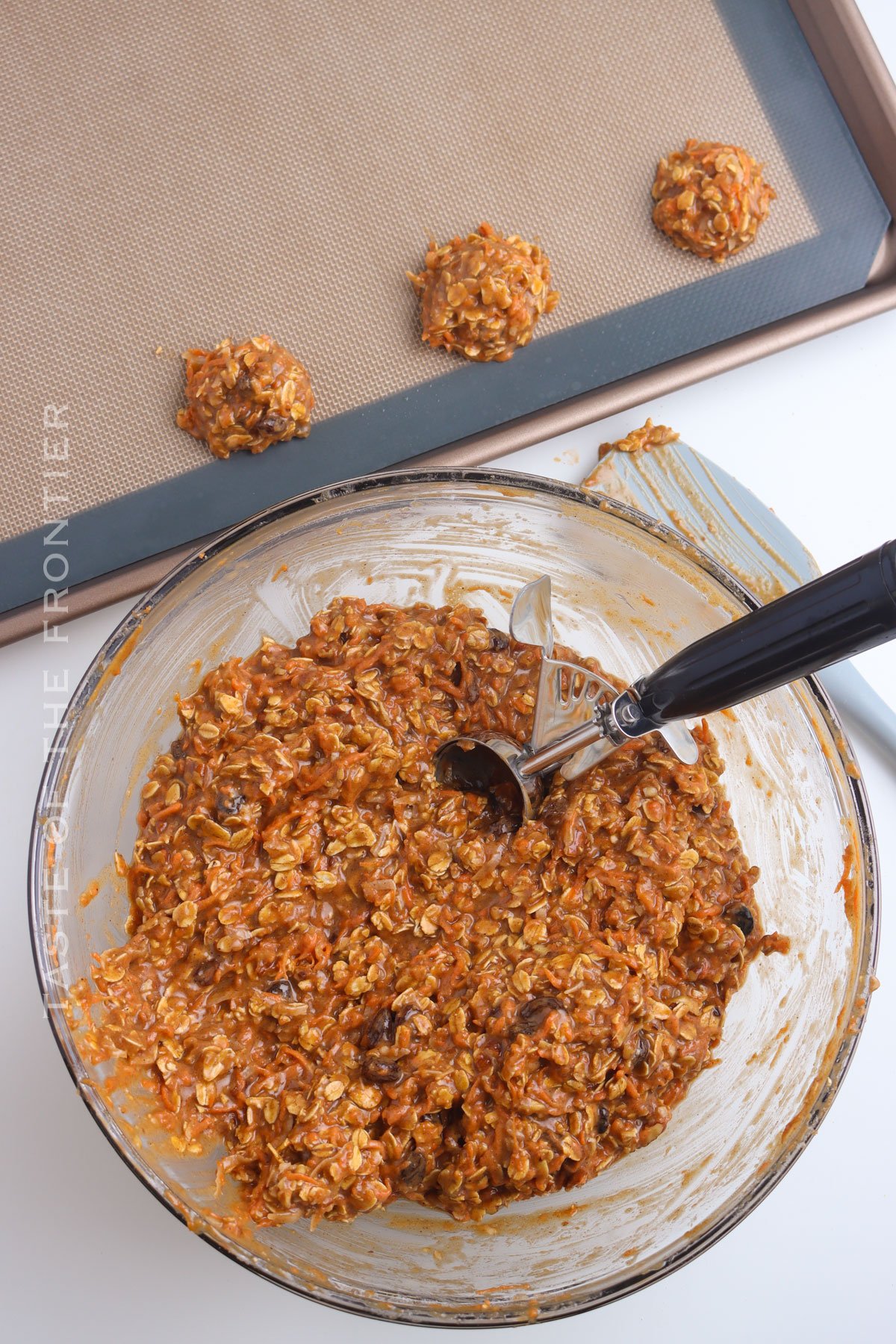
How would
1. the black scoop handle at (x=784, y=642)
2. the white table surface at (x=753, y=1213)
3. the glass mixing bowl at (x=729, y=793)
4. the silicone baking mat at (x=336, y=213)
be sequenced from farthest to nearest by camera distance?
the silicone baking mat at (x=336, y=213), the white table surface at (x=753, y=1213), the glass mixing bowl at (x=729, y=793), the black scoop handle at (x=784, y=642)

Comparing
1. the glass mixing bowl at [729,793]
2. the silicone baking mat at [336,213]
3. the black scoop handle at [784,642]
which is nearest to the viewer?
the black scoop handle at [784,642]

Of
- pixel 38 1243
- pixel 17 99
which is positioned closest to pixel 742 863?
pixel 38 1243

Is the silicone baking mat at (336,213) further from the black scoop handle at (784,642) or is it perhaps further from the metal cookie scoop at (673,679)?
the black scoop handle at (784,642)

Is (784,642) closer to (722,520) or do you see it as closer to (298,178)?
(722,520)

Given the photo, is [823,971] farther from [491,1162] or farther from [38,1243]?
[38,1243]

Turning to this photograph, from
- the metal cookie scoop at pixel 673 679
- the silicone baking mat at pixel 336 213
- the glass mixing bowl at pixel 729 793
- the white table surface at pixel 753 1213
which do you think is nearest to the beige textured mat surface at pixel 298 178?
the silicone baking mat at pixel 336 213

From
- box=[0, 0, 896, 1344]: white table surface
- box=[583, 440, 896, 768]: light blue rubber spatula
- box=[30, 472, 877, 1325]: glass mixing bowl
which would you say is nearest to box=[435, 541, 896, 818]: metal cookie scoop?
box=[30, 472, 877, 1325]: glass mixing bowl
